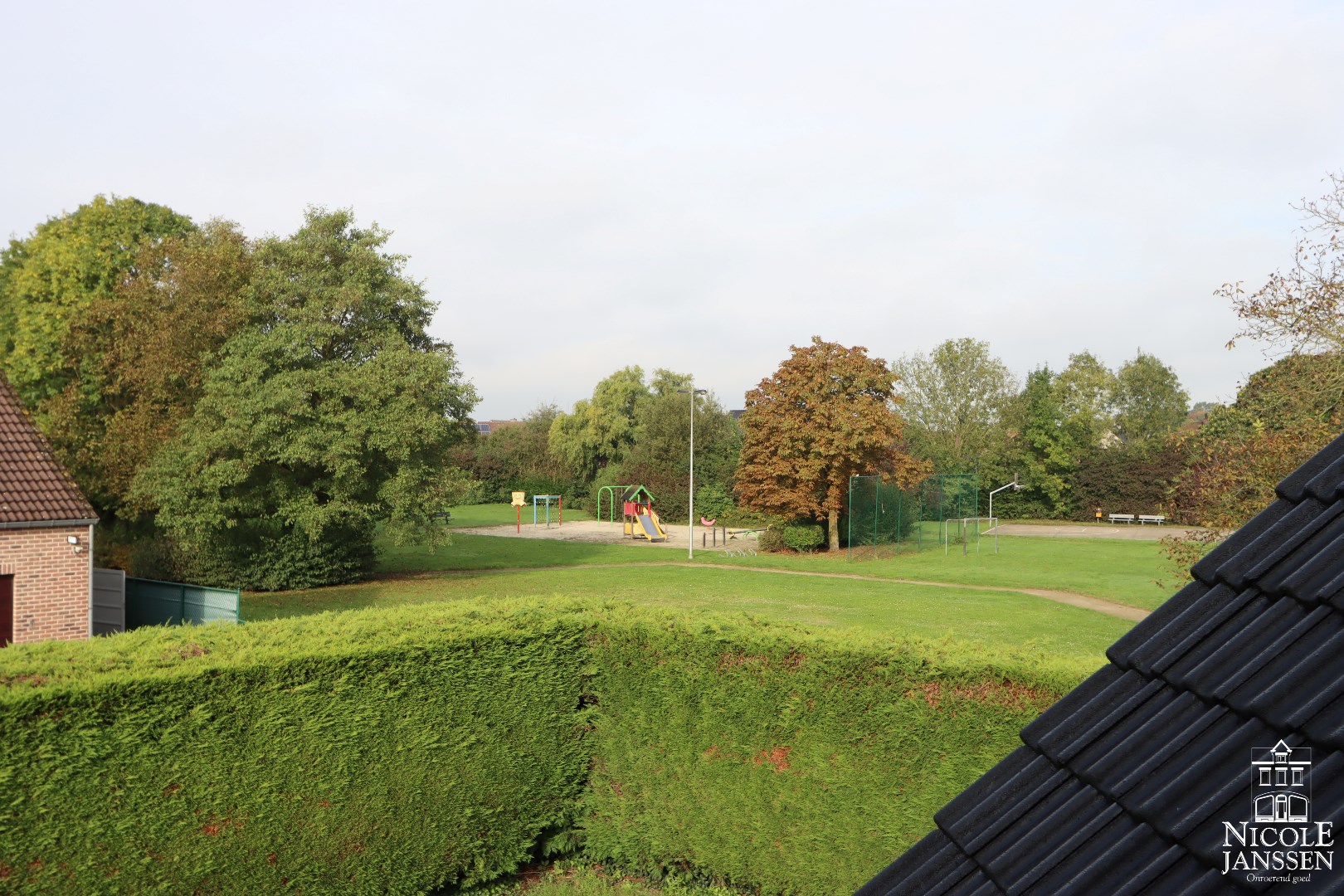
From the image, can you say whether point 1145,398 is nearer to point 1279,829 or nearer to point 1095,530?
point 1095,530

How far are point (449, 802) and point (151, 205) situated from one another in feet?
109

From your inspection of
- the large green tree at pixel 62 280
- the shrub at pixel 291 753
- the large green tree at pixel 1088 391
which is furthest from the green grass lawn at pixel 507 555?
the large green tree at pixel 1088 391

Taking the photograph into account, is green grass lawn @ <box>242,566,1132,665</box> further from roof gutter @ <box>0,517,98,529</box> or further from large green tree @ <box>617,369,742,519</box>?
large green tree @ <box>617,369,742,519</box>

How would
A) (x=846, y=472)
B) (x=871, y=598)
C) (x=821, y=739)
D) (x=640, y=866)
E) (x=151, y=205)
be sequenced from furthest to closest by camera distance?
1. (x=846, y=472)
2. (x=151, y=205)
3. (x=871, y=598)
4. (x=640, y=866)
5. (x=821, y=739)

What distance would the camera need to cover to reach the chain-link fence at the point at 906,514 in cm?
3759

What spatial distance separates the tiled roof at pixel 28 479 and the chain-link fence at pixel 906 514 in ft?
86.4

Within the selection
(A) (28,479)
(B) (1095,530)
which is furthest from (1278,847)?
(B) (1095,530)

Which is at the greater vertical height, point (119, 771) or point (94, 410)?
point (94, 410)

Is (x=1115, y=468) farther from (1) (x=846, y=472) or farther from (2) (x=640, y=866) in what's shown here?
(2) (x=640, y=866)

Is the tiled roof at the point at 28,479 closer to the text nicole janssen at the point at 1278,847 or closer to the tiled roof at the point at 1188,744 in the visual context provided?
the tiled roof at the point at 1188,744

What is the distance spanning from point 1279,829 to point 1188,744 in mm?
349

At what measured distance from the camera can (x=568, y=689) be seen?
30.7 feet

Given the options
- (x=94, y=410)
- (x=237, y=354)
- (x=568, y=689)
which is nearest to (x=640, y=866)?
(x=568, y=689)

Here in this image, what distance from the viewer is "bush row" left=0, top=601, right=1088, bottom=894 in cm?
692
